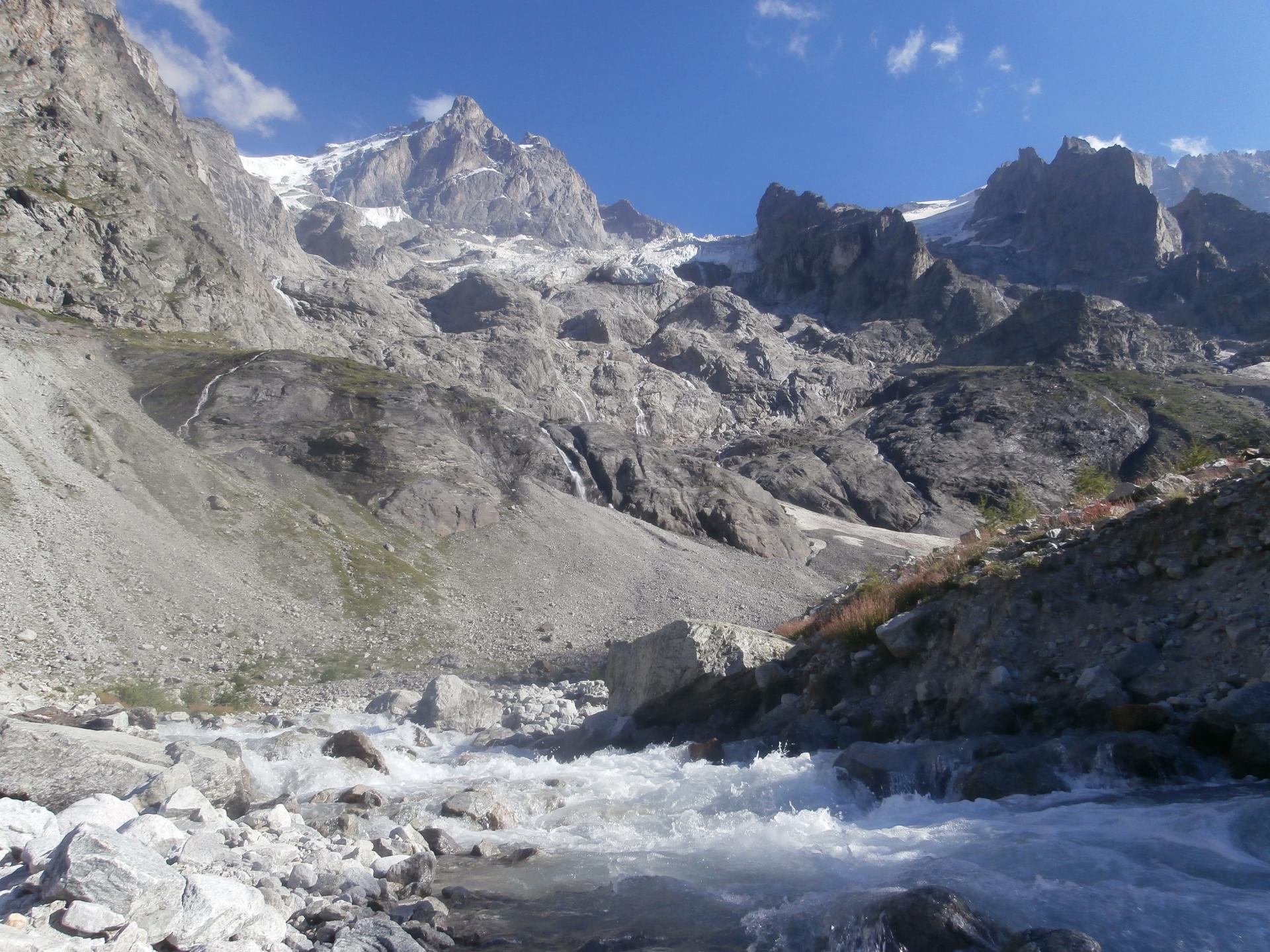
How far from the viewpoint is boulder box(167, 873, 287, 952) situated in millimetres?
6928

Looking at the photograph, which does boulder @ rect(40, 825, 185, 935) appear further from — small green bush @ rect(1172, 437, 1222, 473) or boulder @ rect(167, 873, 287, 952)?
small green bush @ rect(1172, 437, 1222, 473)

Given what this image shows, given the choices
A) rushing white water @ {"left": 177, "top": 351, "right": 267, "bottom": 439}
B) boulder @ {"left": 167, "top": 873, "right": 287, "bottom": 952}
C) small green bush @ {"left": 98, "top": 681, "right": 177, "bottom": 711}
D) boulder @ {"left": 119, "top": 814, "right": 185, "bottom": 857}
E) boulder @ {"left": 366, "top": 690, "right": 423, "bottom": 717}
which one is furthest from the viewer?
rushing white water @ {"left": 177, "top": 351, "right": 267, "bottom": 439}

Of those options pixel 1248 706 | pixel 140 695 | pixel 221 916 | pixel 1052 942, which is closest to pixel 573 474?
pixel 140 695

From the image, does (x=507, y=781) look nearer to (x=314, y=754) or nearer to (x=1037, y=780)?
(x=314, y=754)

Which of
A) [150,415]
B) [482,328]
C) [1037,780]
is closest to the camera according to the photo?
[1037,780]

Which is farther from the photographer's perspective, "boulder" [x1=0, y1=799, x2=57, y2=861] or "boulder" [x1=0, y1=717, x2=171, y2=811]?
"boulder" [x1=0, y1=717, x2=171, y2=811]

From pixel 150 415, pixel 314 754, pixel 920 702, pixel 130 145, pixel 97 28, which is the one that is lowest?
pixel 314 754

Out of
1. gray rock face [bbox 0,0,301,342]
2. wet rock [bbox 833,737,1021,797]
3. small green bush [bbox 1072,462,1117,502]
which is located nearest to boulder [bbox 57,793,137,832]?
wet rock [bbox 833,737,1021,797]

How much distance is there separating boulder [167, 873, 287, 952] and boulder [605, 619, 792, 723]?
11.1 meters

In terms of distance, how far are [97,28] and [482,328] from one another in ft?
254

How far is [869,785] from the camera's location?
39.4ft

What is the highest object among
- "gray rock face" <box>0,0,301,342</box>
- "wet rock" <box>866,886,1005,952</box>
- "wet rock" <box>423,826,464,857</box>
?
"gray rock face" <box>0,0,301,342</box>

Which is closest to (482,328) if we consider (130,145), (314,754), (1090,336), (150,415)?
(130,145)

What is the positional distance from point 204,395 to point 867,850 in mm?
66912
